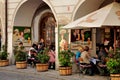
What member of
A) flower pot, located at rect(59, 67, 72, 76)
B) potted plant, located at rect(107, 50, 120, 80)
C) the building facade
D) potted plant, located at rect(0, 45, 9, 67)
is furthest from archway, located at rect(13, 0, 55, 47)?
potted plant, located at rect(107, 50, 120, 80)

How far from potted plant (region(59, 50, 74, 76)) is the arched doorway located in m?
5.89

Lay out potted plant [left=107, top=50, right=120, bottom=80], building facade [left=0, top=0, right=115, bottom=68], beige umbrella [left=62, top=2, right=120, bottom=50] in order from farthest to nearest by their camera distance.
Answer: building facade [left=0, top=0, right=115, bottom=68] → beige umbrella [left=62, top=2, right=120, bottom=50] → potted plant [left=107, top=50, right=120, bottom=80]

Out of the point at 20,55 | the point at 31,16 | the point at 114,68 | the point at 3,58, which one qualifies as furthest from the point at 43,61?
the point at 31,16

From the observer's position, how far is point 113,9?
14.3 meters

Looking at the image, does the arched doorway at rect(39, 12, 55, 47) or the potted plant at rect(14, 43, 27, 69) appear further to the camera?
the arched doorway at rect(39, 12, 55, 47)

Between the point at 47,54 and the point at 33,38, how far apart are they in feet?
16.4

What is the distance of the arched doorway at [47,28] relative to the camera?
71.0 feet

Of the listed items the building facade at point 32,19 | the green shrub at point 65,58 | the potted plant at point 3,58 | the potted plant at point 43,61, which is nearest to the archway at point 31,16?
the building facade at point 32,19

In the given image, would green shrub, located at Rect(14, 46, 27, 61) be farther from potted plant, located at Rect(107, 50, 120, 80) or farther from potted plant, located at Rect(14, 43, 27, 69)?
potted plant, located at Rect(107, 50, 120, 80)

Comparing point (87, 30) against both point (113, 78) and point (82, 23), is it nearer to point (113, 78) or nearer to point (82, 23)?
point (82, 23)

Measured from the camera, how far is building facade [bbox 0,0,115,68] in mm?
17734

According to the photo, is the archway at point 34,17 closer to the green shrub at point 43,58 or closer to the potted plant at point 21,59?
the potted plant at point 21,59

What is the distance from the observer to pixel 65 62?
15.6 m

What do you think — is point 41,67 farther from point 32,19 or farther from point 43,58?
point 32,19
